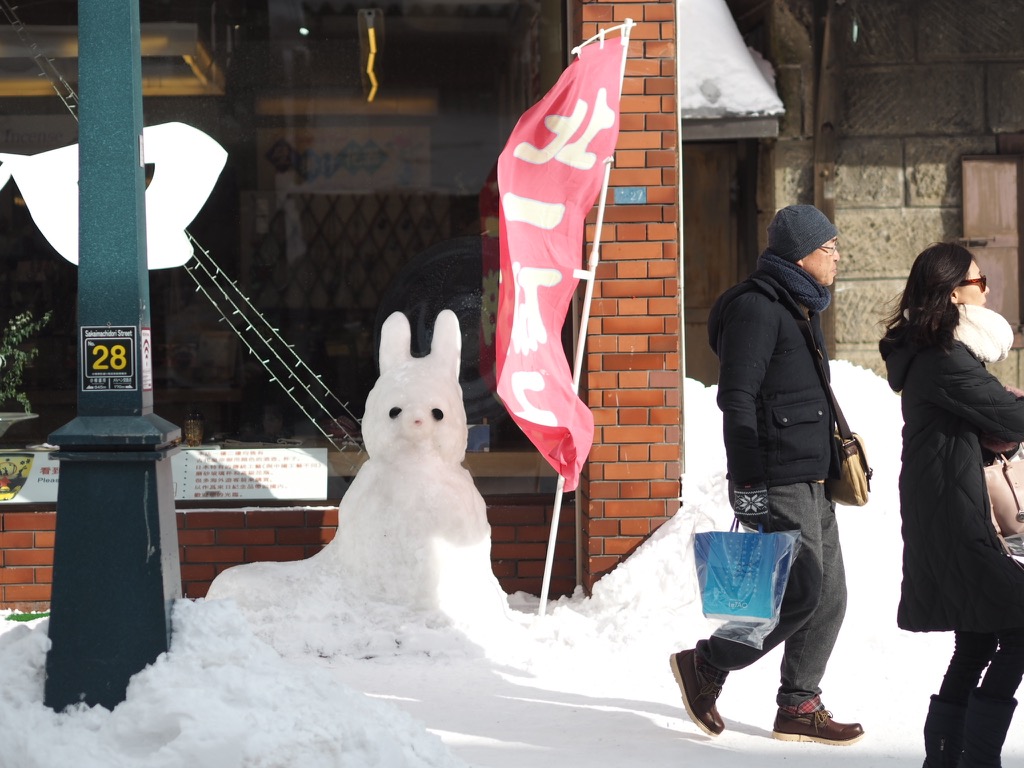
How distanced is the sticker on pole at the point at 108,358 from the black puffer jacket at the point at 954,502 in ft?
7.91

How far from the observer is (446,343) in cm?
615

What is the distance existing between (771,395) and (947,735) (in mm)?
1217

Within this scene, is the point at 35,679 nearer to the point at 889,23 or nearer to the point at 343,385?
the point at 343,385

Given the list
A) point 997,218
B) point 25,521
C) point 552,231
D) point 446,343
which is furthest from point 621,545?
point 997,218

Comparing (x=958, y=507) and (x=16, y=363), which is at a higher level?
(x=16, y=363)

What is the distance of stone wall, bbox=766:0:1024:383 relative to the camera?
8.27 metres

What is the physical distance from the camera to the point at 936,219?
27.5 feet

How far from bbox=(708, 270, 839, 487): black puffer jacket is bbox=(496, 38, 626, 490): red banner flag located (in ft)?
4.74

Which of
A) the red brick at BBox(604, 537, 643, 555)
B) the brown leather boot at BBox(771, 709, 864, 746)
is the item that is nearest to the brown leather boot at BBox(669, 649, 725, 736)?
the brown leather boot at BBox(771, 709, 864, 746)

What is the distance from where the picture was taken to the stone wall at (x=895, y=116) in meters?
8.27

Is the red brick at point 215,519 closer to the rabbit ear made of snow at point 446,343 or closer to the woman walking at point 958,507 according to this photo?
the rabbit ear made of snow at point 446,343

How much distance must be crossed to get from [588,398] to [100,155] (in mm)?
3134

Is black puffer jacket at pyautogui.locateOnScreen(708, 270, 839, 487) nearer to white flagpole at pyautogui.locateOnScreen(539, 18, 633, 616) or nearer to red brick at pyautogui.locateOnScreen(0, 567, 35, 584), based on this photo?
white flagpole at pyautogui.locateOnScreen(539, 18, 633, 616)

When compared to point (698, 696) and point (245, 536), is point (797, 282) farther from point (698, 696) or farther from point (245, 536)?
point (245, 536)
